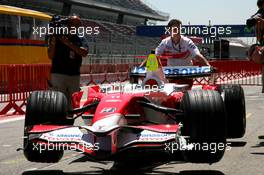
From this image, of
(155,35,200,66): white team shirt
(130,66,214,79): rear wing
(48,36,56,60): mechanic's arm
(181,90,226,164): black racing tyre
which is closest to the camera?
(181,90,226,164): black racing tyre

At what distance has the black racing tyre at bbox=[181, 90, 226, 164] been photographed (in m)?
5.54

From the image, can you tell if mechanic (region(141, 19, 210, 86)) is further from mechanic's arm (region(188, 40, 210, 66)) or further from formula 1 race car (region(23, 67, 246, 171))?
formula 1 race car (region(23, 67, 246, 171))

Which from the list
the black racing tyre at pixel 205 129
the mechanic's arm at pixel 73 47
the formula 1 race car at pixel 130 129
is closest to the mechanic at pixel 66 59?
the mechanic's arm at pixel 73 47

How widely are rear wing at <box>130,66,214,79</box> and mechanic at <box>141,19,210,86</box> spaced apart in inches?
17.1

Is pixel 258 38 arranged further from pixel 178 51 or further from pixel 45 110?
pixel 45 110

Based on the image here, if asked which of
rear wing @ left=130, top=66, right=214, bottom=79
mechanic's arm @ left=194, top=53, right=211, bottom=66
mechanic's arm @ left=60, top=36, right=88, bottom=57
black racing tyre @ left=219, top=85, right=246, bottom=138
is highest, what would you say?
mechanic's arm @ left=60, top=36, right=88, bottom=57

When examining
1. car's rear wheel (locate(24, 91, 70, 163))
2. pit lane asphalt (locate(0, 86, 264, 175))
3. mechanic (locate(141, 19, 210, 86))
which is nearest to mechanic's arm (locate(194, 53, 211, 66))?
mechanic (locate(141, 19, 210, 86))

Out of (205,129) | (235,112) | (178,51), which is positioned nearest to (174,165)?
(205,129)

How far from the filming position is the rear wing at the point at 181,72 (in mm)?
7859

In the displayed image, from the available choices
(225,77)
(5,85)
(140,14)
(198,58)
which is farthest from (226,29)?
(198,58)

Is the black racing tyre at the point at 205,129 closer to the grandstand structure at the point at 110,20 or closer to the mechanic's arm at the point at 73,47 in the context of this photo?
the mechanic's arm at the point at 73,47

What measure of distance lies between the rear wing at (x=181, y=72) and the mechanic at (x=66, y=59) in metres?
1.22

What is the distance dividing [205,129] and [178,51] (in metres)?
3.18

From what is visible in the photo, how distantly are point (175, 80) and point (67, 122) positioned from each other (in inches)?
92.1
